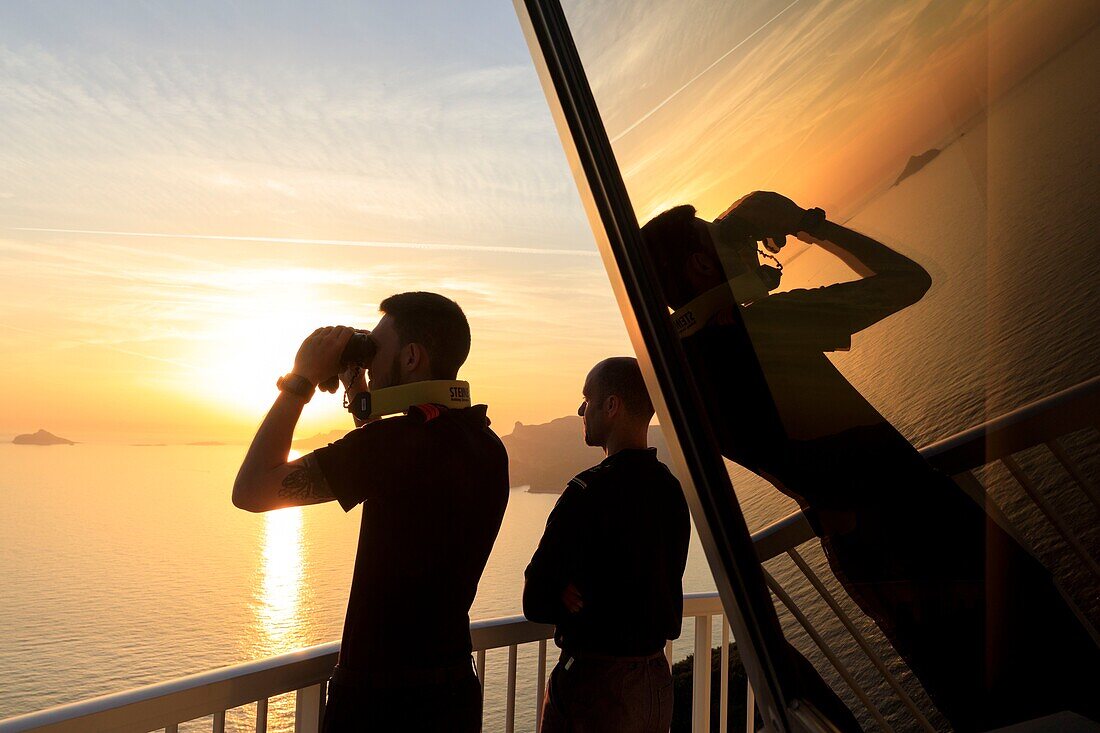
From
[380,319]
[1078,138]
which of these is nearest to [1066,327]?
[1078,138]

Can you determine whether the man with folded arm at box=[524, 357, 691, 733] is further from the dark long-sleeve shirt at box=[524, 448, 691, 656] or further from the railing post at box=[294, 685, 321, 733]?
the railing post at box=[294, 685, 321, 733]

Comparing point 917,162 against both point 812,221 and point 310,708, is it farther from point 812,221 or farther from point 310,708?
→ point 310,708

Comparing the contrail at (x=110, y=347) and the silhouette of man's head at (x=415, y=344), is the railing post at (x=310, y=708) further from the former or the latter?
the contrail at (x=110, y=347)

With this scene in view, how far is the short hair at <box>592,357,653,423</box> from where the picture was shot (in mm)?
1860

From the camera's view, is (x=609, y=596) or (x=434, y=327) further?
(x=609, y=596)

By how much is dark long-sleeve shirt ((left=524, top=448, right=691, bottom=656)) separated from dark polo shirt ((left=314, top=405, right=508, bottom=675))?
12.4 inches

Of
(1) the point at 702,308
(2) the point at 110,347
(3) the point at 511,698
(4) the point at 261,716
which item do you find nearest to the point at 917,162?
(1) the point at 702,308

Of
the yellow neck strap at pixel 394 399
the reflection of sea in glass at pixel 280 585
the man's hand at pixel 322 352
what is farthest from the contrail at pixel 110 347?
the yellow neck strap at pixel 394 399

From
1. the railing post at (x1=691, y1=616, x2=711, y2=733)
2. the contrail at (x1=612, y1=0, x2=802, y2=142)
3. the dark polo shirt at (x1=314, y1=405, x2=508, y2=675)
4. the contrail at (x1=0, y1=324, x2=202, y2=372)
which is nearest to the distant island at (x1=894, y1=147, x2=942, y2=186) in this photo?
the contrail at (x1=612, y1=0, x2=802, y2=142)

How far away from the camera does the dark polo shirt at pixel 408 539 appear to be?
134 cm

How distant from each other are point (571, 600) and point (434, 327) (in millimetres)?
644

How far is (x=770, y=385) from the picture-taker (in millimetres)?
366

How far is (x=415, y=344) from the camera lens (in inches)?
59.5

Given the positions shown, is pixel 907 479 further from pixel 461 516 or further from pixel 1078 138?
pixel 461 516
